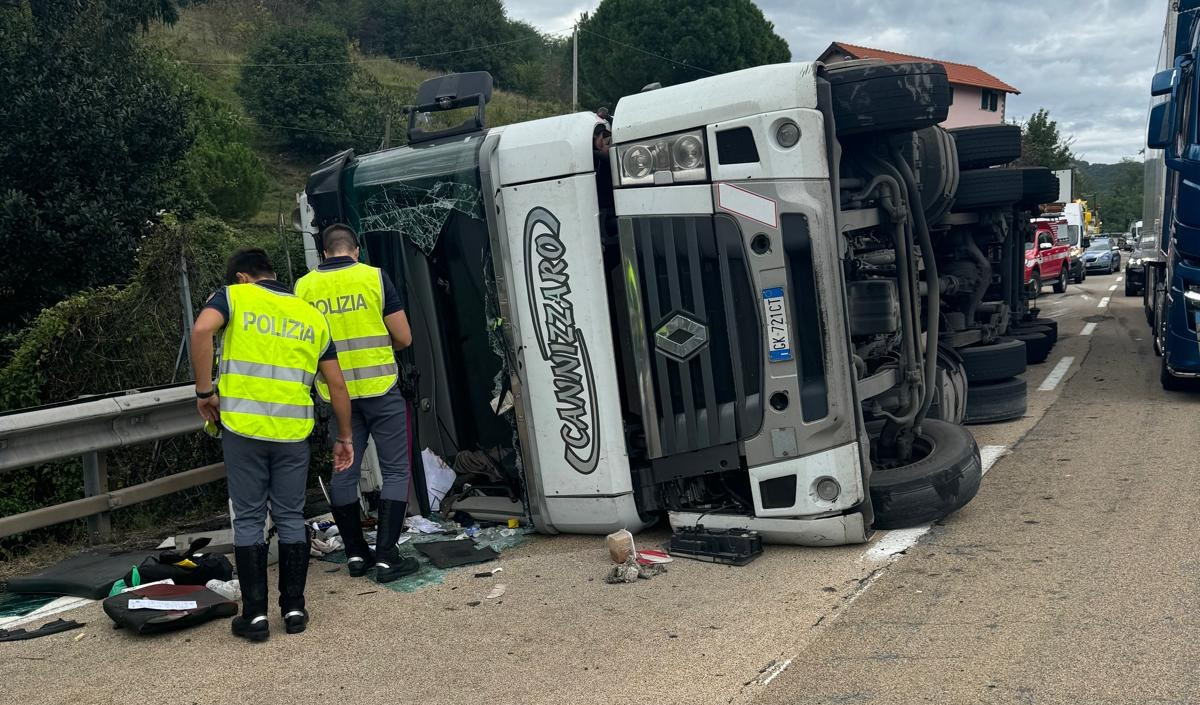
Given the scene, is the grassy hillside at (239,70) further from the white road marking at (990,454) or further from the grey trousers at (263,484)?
the grey trousers at (263,484)

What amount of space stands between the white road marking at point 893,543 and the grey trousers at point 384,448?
2210mm

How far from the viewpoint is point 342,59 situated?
1586 inches

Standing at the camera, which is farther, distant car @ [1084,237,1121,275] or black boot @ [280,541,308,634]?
distant car @ [1084,237,1121,275]

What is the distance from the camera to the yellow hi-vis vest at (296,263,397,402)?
4961mm

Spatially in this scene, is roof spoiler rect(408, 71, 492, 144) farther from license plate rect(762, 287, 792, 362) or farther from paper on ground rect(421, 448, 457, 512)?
license plate rect(762, 287, 792, 362)

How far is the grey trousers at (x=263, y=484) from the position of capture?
13.8 feet

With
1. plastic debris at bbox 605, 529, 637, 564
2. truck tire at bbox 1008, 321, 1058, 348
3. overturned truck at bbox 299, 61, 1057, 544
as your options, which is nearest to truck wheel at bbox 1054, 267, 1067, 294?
truck tire at bbox 1008, 321, 1058, 348

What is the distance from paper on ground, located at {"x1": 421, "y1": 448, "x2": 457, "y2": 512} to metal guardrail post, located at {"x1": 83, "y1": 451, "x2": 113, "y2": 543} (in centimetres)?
170

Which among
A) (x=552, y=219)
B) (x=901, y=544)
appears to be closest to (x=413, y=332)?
(x=552, y=219)

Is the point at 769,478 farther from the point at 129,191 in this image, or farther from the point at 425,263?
the point at 129,191

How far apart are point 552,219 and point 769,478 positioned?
5.34 feet

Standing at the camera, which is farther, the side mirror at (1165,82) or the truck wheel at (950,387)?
the side mirror at (1165,82)

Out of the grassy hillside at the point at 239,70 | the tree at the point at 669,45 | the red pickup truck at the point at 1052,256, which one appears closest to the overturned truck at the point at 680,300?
the red pickup truck at the point at 1052,256

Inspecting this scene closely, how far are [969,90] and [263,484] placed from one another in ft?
221
